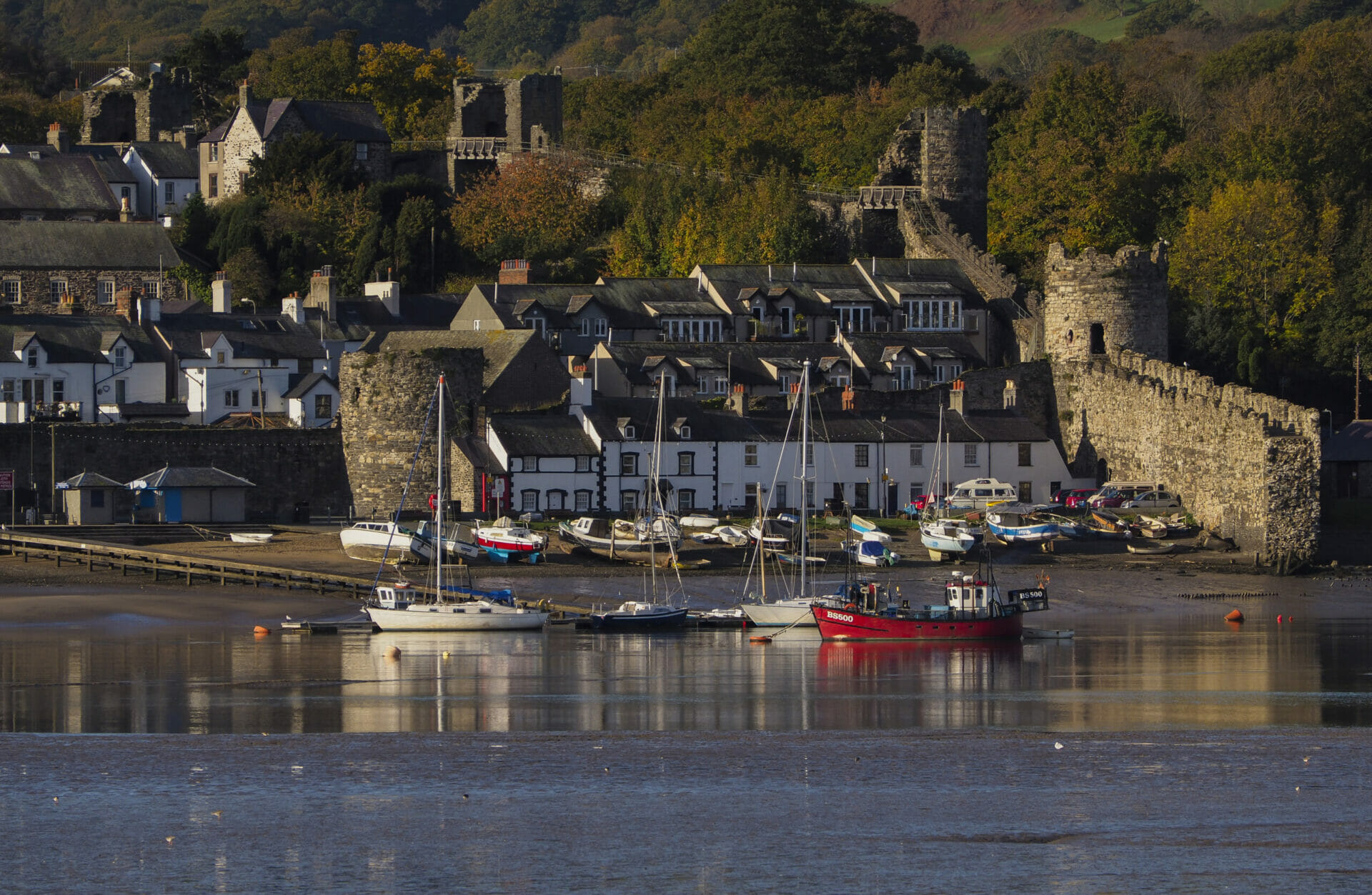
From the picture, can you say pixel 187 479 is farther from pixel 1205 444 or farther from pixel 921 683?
pixel 921 683

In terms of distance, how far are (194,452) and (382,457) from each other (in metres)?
5.05

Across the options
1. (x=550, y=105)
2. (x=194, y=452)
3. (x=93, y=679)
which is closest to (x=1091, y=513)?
(x=194, y=452)

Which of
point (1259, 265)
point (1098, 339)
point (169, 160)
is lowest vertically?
point (1098, 339)

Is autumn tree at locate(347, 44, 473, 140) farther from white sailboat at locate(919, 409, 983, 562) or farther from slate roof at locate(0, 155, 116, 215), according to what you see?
white sailboat at locate(919, 409, 983, 562)

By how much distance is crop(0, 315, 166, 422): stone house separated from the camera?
199 ft

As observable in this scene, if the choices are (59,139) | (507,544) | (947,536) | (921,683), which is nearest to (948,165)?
(947,536)

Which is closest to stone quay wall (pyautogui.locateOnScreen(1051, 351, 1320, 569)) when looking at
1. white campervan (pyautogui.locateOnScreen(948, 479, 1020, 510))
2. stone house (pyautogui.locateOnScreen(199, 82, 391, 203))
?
white campervan (pyautogui.locateOnScreen(948, 479, 1020, 510))

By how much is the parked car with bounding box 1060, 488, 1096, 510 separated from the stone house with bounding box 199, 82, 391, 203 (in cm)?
3524

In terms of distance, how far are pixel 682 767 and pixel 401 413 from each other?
32693 mm

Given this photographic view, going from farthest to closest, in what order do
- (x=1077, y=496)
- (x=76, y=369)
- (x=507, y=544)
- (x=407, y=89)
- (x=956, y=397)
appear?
(x=407, y=89), (x=76, y=369), (x=956, y=397), (x=1077, y=496), (x=507, y=544)

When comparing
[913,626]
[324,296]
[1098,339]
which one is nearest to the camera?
[913,626]

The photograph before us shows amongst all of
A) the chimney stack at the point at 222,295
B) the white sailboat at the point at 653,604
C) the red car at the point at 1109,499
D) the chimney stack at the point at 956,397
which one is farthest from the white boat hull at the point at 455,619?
the chimney stack at the point at 222,295

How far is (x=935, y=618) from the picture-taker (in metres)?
38.7

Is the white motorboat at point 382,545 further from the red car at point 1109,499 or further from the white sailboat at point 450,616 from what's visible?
the red car at point 1109,499
